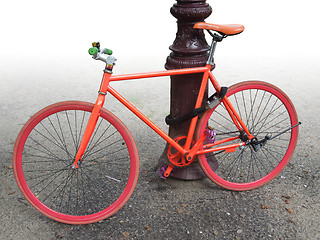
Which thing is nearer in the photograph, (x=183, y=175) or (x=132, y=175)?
(x=132, y=175)

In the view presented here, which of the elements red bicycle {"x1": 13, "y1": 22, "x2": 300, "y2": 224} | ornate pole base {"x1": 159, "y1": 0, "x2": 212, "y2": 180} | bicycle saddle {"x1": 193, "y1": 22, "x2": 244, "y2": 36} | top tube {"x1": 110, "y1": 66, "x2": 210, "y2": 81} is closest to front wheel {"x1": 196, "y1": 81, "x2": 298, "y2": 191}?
red bicycle {"x1": 13, "y1": 22, "x2": 300, "y2": 224}

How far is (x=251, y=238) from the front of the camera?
288 centimetres

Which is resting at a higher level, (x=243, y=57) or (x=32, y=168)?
(x=32, y=168)

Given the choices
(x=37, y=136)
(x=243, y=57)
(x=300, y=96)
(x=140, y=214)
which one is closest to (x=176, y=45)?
(x=140, y=214)

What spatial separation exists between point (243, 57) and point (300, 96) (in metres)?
3.02

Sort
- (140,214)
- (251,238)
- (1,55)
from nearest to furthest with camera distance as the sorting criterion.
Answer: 1. (251,238)
2. (140,214)
3. (1,55)

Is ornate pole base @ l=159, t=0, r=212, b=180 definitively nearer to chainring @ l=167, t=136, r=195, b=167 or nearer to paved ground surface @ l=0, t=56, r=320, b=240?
chainring @ l=167, t=136, r=195, b=167

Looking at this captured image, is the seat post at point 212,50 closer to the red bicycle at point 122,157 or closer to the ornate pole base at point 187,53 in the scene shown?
the red bicycle at point 122,157

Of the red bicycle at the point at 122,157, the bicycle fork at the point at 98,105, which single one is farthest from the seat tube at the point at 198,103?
the bicycle fork at the point at 98,105

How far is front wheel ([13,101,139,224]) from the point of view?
2.89 meters

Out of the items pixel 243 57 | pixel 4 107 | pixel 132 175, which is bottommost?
pixel 243 57

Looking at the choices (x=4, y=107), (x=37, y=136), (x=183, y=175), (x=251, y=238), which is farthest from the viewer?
(x=4, y=107)

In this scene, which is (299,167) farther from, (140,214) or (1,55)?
(1,55)

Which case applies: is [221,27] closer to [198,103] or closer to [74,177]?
[198,103]
